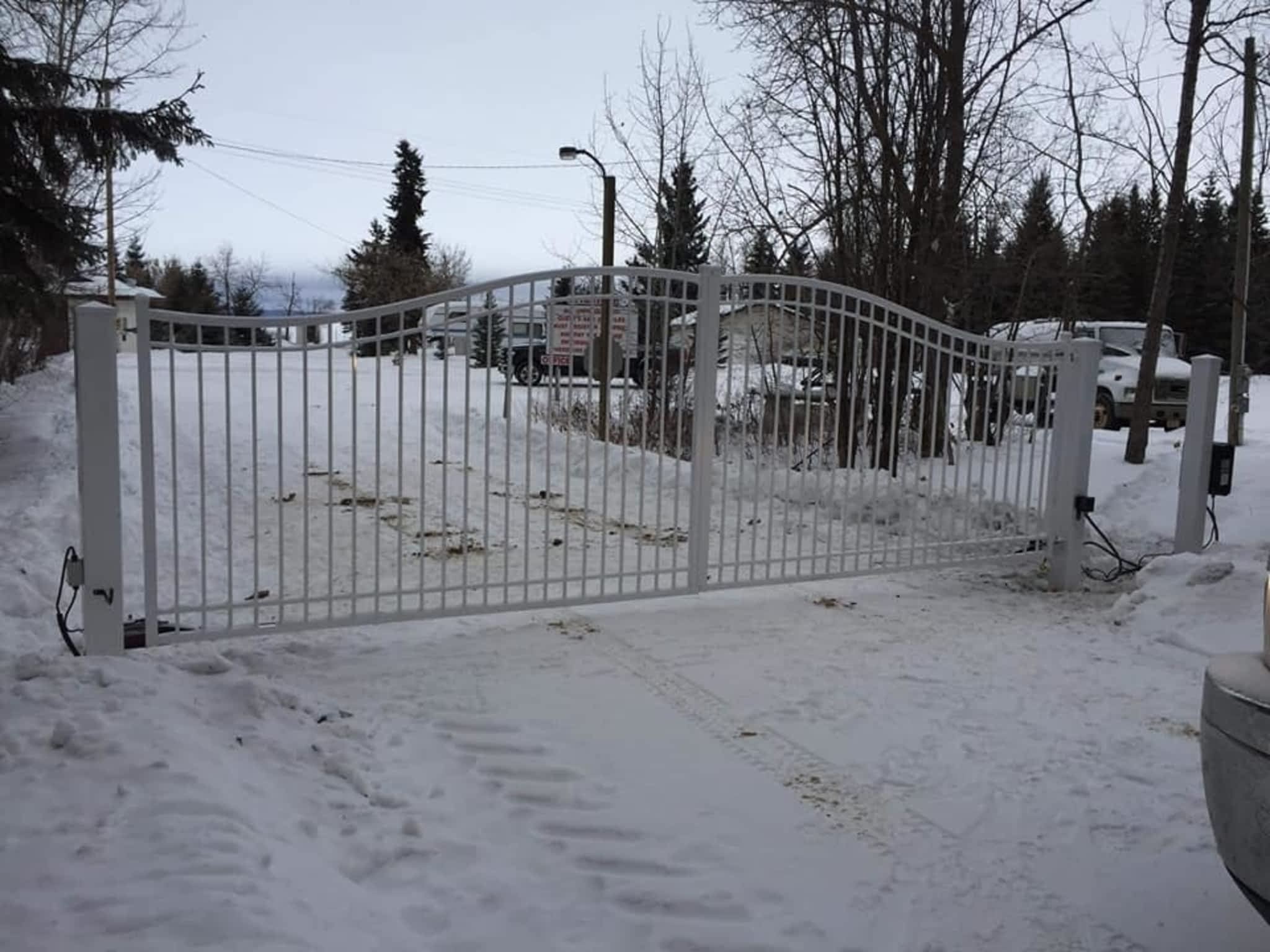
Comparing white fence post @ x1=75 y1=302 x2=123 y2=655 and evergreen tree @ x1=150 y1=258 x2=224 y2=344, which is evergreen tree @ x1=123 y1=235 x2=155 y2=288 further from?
white fence post @ x1=75 y1=302 x2=123 y2=655

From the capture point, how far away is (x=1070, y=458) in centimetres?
745

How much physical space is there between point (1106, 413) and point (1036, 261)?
5.33m

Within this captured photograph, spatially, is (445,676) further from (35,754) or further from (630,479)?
(630,479)

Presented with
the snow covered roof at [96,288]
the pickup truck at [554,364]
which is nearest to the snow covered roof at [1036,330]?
the pickup truck at [554,364]

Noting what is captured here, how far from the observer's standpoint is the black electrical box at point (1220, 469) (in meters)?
7.77

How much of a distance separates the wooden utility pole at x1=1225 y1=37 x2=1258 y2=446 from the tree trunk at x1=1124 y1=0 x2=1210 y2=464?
81cm

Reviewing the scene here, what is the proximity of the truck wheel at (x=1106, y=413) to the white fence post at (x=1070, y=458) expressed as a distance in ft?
34.8

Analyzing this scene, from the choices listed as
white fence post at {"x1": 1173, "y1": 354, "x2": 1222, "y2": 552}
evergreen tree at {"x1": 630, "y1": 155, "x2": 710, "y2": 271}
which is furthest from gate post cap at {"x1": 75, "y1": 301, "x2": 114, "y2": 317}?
evergreen tree at {"x1": 630, "y1": 155, "x2": 710, "y2": 271}

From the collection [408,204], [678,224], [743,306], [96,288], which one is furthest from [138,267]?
[743,306]

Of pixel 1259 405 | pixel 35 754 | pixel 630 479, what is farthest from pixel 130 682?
pixel 1259 405

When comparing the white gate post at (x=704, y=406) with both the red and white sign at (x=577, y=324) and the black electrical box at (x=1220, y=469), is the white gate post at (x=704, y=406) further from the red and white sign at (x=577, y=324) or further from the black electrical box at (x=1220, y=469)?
the black electrical box at (x=1220, y=469)

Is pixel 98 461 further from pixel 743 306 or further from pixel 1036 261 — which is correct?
pixel 1036 261

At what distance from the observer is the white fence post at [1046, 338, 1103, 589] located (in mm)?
7336

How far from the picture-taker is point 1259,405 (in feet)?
89.9
